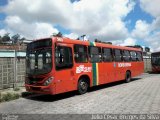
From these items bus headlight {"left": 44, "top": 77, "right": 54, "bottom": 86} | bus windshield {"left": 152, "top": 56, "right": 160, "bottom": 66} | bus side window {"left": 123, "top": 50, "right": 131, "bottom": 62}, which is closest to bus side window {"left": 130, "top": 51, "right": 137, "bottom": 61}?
bus side window {"left": 123, "top": 50, "right": 131, "bottom": 62}

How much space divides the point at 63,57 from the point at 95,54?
3.37 metres

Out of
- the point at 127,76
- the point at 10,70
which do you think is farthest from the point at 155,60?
the point at 10,70

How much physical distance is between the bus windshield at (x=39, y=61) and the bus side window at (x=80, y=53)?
5.94 ft

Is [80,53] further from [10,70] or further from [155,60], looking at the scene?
[155,60]

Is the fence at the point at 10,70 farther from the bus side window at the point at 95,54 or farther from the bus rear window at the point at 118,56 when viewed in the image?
the bus rear window at the point at 118,56

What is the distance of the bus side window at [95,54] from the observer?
13627 millimetres

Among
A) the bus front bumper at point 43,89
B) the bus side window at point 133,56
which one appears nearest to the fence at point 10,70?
the bus front bumper at point 43,89

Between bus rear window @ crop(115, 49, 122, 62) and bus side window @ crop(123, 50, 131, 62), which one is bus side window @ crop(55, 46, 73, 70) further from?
bus side window @ crop(123, 50, 131, 62)

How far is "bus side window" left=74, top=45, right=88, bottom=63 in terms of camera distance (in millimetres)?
12329

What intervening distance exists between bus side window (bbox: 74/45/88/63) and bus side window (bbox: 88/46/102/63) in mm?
496

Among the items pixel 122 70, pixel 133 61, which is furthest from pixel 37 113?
pixel 133 61

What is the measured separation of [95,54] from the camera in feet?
46.3

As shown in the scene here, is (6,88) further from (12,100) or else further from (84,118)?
(84,118)

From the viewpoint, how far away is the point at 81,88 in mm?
12586
